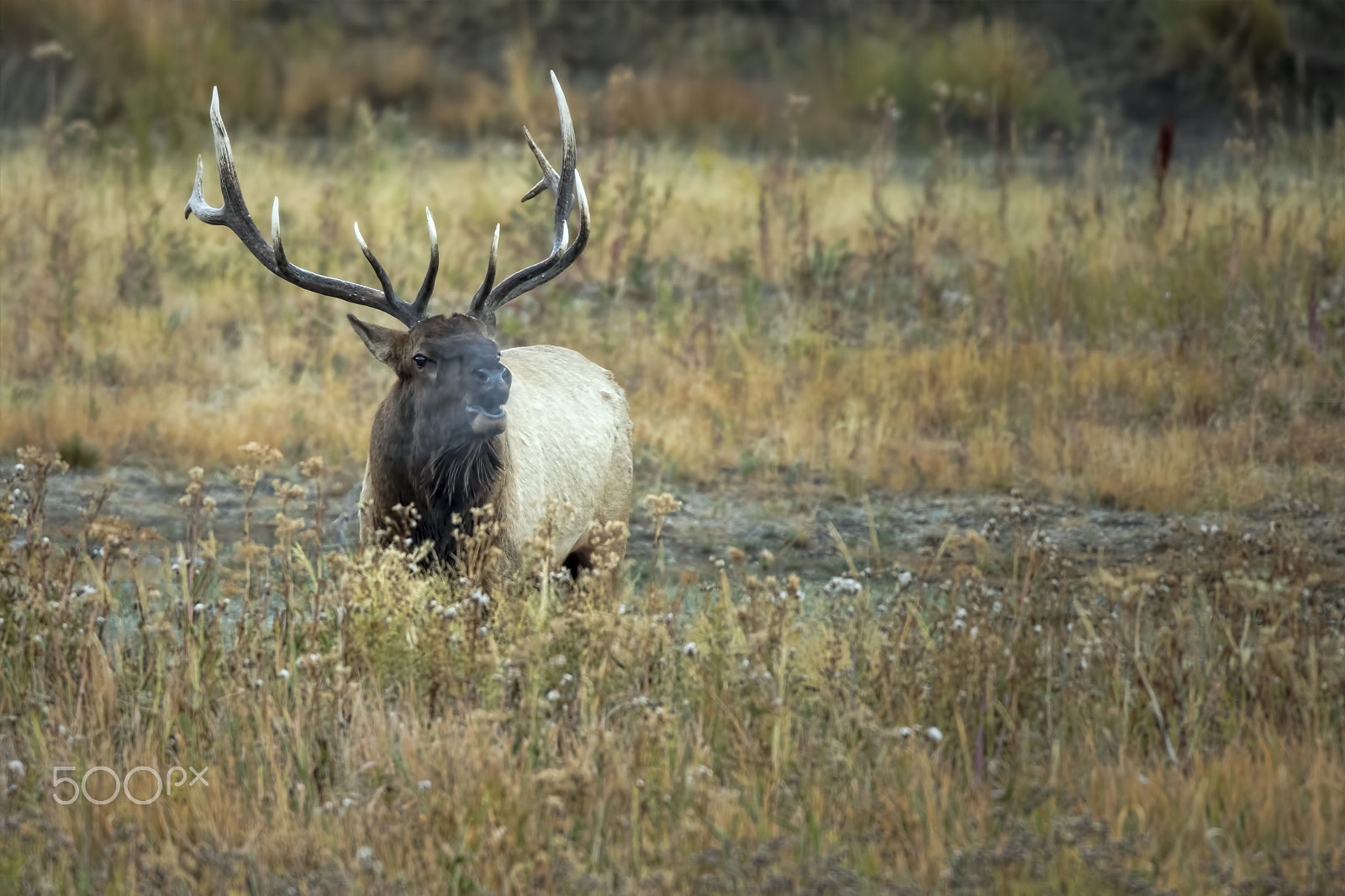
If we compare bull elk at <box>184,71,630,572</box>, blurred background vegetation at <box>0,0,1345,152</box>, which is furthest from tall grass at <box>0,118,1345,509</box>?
blurred background vegetation at <box>0,0,1345,152</box>

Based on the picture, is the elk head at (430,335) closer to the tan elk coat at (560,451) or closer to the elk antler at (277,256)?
the elk antler at (277,256)

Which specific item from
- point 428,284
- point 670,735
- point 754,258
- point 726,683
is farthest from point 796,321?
point 670,735

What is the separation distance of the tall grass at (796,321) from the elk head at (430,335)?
3004 millimetres

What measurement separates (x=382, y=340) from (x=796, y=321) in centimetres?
556

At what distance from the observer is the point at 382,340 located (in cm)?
597

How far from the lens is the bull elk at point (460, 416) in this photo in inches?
224

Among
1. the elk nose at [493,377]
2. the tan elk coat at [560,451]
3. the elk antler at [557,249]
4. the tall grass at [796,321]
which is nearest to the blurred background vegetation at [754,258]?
the tall grass at [796,321]

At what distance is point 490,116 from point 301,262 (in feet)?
26.0

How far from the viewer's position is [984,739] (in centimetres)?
434

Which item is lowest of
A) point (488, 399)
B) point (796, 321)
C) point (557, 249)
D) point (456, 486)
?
point (456, 486)

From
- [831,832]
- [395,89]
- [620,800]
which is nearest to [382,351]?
[620,800]

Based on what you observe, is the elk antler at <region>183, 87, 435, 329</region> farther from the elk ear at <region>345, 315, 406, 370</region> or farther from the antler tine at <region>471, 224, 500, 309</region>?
the antler tine at <region>471, 224, 500, 309</region>

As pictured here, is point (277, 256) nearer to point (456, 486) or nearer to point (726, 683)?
point (456, 486)

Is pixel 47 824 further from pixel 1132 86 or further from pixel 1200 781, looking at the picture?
pixel 1132 86
